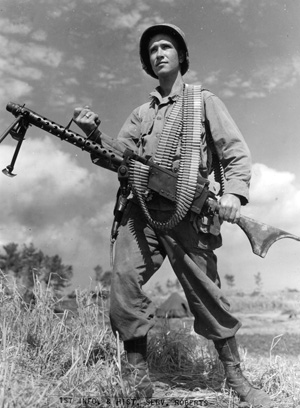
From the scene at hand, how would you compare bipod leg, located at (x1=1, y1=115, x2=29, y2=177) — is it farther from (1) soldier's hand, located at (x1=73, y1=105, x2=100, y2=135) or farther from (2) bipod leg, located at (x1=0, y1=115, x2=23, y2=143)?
(1) soldier's hand, located at (x1=73, y1=105, x2=100, y2=135)

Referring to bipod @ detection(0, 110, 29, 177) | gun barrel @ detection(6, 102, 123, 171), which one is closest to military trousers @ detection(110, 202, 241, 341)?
gun barrel @ detection(6, 102, 123, 171)

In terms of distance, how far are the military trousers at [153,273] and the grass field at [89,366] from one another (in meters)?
0.34

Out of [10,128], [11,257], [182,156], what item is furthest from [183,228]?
[11,257]

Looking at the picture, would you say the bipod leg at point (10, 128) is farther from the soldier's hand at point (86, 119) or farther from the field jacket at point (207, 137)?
the field jacket at point (207, 137)

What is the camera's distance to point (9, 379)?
2.86 meters

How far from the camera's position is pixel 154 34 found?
4.29m

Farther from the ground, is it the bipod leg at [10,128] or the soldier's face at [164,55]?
the soldier's face at [164,55]

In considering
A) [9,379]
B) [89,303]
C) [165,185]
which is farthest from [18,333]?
[165,185]

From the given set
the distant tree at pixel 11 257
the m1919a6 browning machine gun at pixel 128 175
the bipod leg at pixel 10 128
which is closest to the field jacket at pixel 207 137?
the m1919a6 browning machine gun at pixel 128 175

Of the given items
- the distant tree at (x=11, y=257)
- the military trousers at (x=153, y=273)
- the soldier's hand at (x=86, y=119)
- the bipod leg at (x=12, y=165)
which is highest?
the soldier's hand at (x=86, y=119)

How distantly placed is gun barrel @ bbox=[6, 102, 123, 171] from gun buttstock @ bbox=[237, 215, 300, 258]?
3.91 ft

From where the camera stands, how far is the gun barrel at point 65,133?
3.92m

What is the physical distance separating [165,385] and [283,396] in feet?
3.34

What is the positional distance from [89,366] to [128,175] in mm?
1602
